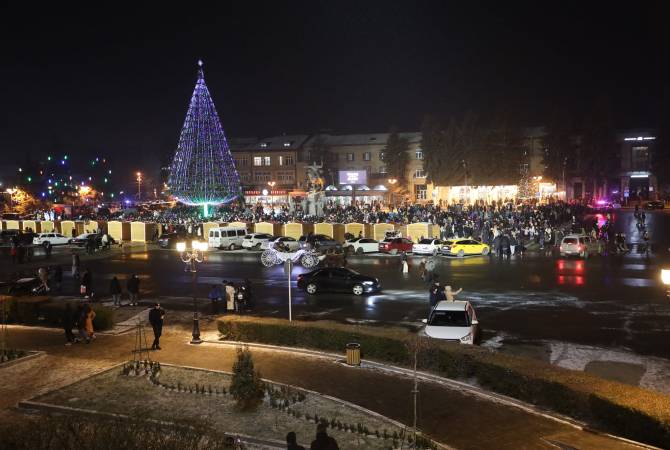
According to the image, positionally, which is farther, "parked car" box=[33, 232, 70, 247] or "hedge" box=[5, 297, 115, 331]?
"parked car" box=[33, 232, 70, 247]

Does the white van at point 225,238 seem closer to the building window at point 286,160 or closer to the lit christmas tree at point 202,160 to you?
the lit christmas tree at point 202,160

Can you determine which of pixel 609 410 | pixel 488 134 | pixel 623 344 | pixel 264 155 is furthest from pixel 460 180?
pixel 609 410

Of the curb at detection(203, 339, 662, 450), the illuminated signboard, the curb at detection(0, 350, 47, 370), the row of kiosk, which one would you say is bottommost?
the curb at detection(203, 339, 662, 450)

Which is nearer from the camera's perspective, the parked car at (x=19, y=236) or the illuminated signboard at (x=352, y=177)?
the parked car at (x=19, y=236)

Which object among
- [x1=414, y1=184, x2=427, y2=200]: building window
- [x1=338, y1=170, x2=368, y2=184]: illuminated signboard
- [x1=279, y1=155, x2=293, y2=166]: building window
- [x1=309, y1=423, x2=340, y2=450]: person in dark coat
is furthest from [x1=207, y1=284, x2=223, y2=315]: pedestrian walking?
[x1=279, y1=155, x2=293, y2=166]: building window

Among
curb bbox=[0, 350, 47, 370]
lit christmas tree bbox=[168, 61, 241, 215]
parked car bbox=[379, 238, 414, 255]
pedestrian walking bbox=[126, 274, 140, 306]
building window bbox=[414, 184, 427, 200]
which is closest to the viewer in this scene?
curb bbox=[0, 350, 47, 370]

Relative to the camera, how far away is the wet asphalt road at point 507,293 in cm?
1650

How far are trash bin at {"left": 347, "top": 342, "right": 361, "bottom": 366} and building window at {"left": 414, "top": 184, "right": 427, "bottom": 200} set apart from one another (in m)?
67.7

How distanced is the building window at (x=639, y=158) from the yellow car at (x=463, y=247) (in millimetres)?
61200

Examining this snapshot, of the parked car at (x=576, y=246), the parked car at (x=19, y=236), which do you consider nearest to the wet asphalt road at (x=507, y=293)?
the parked car at (x=576, y=246)

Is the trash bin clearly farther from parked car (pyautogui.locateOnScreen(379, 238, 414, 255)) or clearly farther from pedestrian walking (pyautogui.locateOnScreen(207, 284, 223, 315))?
parked car (pyautogui.locateOnScreen(379, 238, 414, 255))

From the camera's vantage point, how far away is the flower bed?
9.75m

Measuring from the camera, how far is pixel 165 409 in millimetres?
11070

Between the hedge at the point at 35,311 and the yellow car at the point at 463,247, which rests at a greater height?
the yellow car at the point at 463,247
